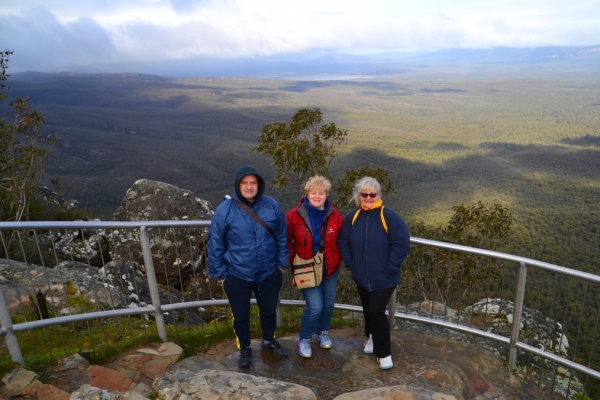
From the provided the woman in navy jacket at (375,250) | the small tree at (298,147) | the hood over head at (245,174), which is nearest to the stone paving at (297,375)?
the woman in navy jacket at (375,250)

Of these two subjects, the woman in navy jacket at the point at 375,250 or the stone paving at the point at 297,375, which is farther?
the woman in navy jacket at the point at 375,250

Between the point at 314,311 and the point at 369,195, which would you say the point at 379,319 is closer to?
the point at 314,311

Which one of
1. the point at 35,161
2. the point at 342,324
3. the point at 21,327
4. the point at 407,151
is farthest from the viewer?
the point at 407,151

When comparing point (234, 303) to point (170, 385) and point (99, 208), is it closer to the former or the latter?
point (170, 385)

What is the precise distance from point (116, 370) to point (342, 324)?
259 centimetres

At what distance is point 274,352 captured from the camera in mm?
4570

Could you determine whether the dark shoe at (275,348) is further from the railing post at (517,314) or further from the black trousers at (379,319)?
the railing post at (517,314)

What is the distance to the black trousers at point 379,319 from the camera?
168 inches

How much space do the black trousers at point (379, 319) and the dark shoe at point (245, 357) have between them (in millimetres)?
1222

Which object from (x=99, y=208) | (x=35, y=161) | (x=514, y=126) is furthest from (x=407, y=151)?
(x=35, y=161)

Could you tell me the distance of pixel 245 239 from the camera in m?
4.05

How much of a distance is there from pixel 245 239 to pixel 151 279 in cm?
116

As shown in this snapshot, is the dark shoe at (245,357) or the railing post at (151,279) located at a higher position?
the railing post at (151,279)

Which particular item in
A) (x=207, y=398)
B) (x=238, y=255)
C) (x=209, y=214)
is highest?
(x=238, y=255)
